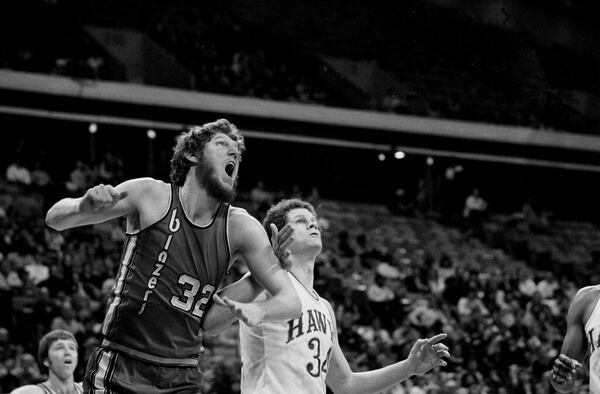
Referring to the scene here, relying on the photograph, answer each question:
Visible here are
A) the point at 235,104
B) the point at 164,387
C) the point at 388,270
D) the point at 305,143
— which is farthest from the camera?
the point at 305,143

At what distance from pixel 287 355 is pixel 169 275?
999 millimetres

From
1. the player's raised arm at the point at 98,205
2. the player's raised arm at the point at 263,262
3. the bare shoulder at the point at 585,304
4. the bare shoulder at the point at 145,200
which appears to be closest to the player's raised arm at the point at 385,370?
the bare shoulder at the point at 585,304

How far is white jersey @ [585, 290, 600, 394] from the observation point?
18.6 feet

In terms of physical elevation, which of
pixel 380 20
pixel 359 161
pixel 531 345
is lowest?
pixel 531 345

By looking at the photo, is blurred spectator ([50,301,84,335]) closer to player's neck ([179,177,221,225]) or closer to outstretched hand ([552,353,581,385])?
outstretched hand ([552,353,581,385])

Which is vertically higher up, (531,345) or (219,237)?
(219,237)

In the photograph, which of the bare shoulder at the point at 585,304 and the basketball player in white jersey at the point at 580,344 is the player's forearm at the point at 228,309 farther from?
the bare shoulder at the point at 585,304

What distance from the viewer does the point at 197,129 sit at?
5078mm

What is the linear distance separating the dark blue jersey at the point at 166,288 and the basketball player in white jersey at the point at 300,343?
0.24 m

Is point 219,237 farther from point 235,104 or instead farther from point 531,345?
point 235,104

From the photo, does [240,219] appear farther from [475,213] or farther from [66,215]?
[475,213]

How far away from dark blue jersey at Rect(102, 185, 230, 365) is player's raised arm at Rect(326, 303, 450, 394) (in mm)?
1291

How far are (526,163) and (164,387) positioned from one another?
996 inches

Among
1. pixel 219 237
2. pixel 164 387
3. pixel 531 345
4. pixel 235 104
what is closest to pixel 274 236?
pixel 219 237
